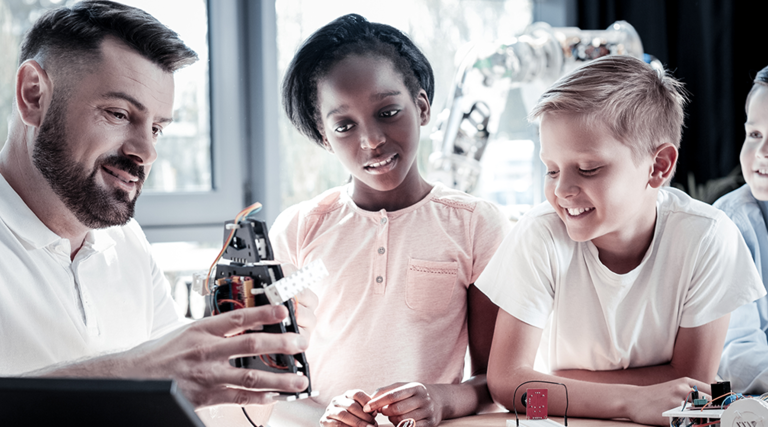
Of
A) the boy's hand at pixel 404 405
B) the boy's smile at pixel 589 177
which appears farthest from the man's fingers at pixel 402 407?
the boy's smile at pixel 589 177

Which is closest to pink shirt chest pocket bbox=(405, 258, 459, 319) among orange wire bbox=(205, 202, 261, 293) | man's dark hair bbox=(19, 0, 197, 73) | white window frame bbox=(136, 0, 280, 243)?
orange wire bbox=(205, 202, 261, 293)

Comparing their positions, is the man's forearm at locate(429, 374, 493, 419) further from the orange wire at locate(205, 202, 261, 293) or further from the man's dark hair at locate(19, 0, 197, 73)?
the man's dark hair at locate(19, 0, 197, 73)

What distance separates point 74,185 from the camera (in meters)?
1.15

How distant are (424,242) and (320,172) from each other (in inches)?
49.7

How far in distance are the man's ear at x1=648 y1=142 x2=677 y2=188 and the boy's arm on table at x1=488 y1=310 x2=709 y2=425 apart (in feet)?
1.30

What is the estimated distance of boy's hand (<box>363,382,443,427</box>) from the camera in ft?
3.56

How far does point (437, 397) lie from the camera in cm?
116

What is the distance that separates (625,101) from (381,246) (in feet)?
2.00

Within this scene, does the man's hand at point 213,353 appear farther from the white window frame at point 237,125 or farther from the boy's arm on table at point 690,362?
the white window frame at point 237,125

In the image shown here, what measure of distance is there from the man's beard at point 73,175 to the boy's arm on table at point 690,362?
993 millimetres

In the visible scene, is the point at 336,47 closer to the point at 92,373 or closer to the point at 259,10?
the point at 92,373

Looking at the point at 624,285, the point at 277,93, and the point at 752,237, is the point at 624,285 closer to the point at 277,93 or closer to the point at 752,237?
the point at 752,237

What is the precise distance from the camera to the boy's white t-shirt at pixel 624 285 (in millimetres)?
1220

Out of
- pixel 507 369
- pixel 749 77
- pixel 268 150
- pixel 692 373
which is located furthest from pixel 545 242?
pixel 749 77
